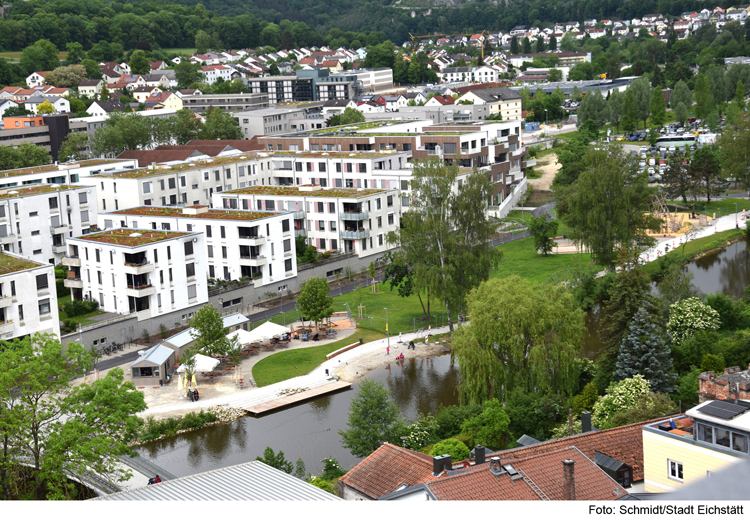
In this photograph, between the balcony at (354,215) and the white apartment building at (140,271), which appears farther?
the balcony at (354,215)

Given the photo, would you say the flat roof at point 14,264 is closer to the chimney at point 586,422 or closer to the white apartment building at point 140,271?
the white apartment building at point 140,271

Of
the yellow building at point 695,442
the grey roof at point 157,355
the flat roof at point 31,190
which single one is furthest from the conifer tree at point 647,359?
the flat roof at point 31,190

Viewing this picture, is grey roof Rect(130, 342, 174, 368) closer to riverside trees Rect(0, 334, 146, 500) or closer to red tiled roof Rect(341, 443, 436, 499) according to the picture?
riverside trees Rect(0, 334, 146, 500)

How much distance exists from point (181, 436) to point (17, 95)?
334 feet

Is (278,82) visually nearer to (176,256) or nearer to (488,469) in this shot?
(176,256)

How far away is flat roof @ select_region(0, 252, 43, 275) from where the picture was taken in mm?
33344

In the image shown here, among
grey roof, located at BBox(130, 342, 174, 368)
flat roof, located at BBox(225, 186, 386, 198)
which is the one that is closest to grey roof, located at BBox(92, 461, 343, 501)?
grey roof, located at BBox(130, 342, 174, 368)

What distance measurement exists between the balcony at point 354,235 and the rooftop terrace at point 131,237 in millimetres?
12503

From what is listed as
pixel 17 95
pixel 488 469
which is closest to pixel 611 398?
pixel 488 469

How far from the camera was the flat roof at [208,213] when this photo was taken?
44628mm

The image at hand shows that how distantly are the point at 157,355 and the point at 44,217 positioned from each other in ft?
65.4

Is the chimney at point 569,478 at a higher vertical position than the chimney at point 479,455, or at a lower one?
higher
